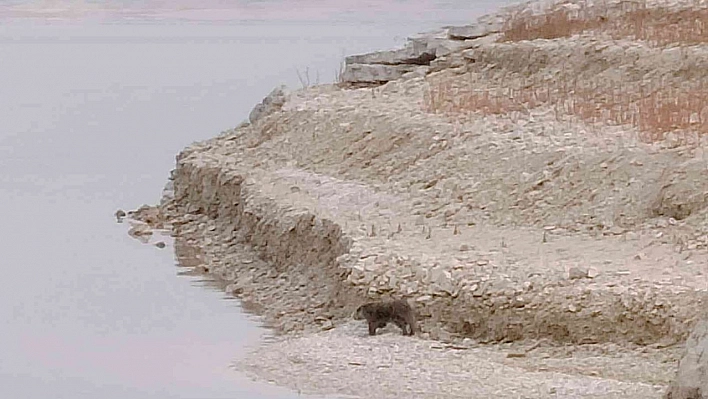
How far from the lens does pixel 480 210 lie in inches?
860

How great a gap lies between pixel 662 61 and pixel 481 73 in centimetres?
420

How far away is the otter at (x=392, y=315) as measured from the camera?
1725 cm

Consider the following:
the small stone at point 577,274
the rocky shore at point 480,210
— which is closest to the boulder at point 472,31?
the rocky shore at point 480,210

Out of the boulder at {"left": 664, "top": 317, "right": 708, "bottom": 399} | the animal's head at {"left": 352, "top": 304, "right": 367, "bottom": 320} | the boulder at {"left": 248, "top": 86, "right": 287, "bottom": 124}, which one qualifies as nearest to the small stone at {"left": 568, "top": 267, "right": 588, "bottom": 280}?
the animal's head at {"left": 352, "top": 304, "right": 367, "bottom": 320}

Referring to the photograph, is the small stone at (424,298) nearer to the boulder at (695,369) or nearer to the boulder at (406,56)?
the boulder at (695,369)

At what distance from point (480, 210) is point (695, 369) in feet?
30.8

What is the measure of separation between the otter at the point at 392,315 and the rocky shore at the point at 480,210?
227mm

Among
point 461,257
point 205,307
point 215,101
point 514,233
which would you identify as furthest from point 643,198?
point 215,101

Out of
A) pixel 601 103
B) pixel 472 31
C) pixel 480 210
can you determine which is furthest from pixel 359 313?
pixel 472 31

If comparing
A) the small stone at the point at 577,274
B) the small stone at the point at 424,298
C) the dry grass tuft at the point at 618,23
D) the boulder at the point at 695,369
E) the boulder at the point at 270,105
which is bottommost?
the boulder at the point at 270,105

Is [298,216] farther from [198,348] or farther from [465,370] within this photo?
[465,370]

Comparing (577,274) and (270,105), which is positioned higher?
(577,274)

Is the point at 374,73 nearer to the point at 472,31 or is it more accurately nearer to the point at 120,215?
the point at 472,31

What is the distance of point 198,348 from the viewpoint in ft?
62.6
